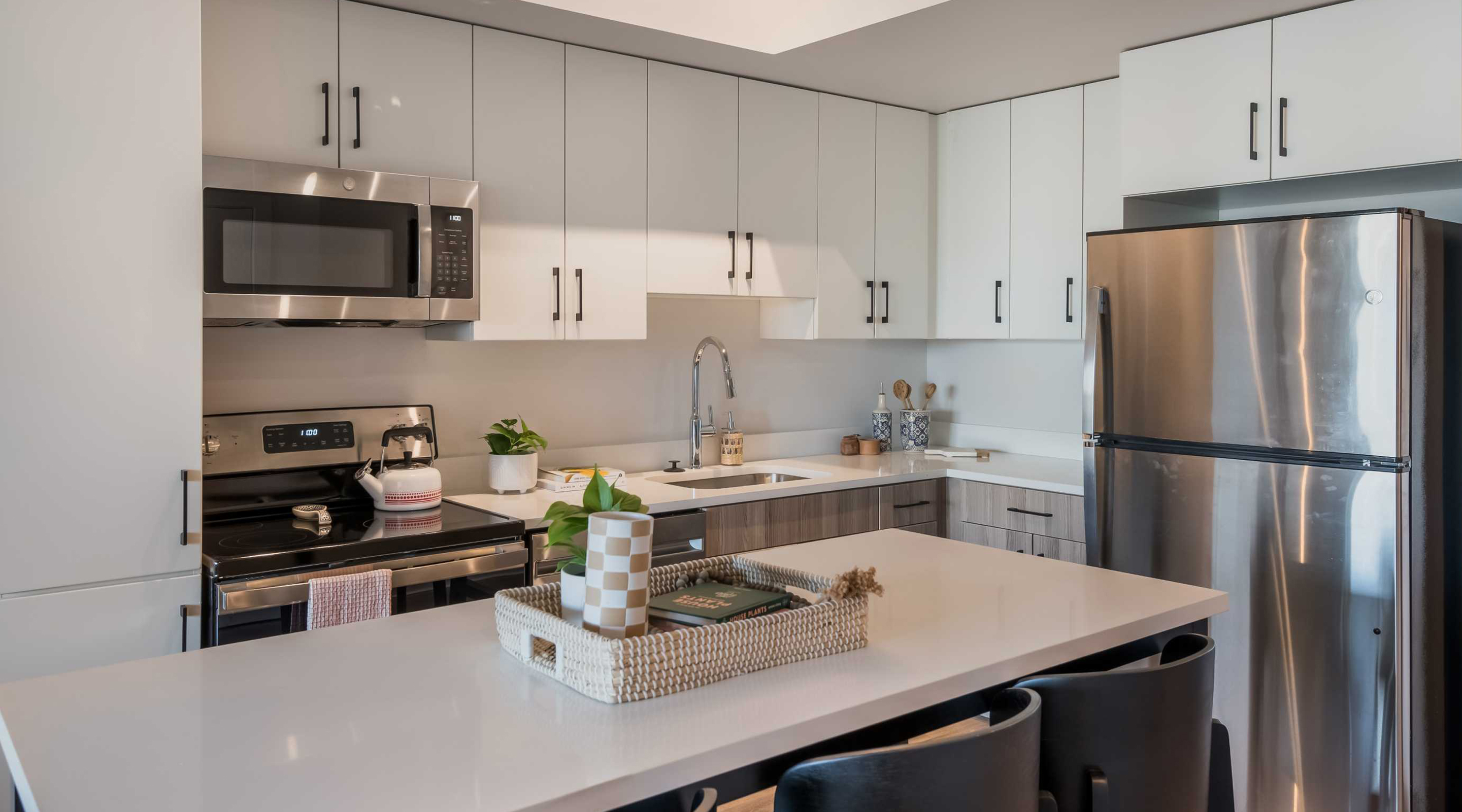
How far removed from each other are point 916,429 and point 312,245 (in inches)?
104

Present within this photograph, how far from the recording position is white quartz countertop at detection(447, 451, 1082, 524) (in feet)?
10.0

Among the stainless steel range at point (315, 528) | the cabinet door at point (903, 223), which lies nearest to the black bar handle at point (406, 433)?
the stainless steel range at point (315, 528)

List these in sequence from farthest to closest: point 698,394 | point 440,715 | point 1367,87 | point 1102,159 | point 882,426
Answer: point 882,426 < point 698,394 < point 1102,159 < point 1367,87 < point 440,715

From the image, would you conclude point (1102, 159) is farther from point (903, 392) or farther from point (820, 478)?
point (820, 478)

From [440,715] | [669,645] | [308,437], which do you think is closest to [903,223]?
[308,437]

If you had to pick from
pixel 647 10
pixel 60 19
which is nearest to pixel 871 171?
pixel 647 10

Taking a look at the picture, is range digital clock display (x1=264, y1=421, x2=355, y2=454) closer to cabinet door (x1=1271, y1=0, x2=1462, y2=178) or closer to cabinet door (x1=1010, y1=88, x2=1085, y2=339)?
cabinet door (x1=1010, y1=88, x2=1085, y2=339)

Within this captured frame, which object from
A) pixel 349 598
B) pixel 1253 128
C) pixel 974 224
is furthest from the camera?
pixel 974 224

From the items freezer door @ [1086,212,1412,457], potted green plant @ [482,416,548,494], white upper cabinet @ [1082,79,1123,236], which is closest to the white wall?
potted green plant @ [482,416,548,494]

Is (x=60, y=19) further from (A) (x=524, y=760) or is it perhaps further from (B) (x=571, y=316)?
(A) (x=524, y=760)

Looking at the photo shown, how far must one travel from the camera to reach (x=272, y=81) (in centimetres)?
262

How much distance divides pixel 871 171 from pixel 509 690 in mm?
3079

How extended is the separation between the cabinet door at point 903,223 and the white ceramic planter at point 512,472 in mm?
1612

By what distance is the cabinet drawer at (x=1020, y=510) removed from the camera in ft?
11.3
